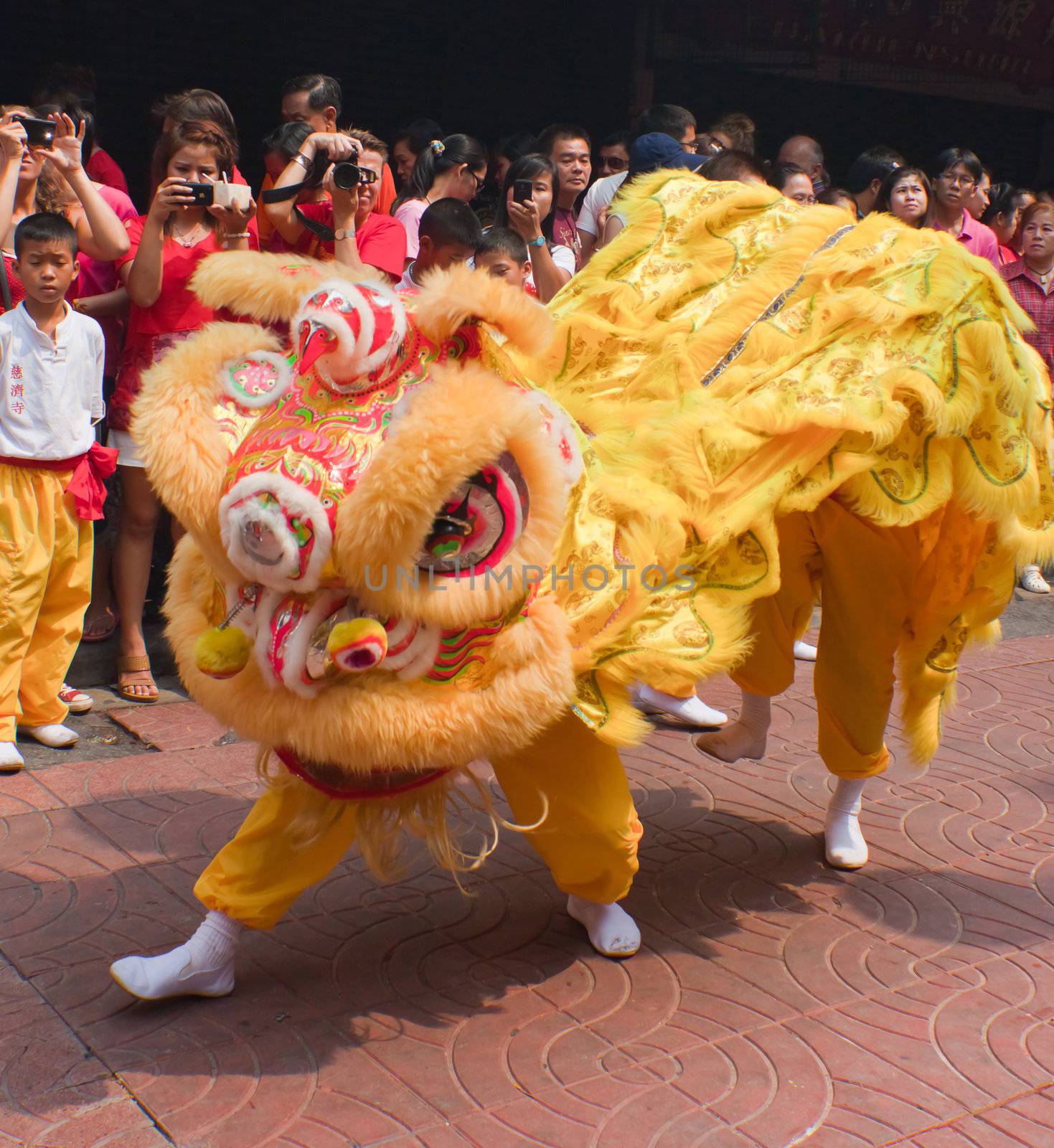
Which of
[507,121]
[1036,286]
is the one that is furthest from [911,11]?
[1036,286]

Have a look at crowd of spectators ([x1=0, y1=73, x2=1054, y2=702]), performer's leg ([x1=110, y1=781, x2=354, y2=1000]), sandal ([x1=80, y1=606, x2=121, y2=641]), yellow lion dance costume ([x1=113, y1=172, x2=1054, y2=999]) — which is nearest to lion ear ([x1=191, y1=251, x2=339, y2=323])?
yellow lion dance costume ([x1=113, y1=172, x2=1054, y2=999])

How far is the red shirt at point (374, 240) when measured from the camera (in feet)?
14.1

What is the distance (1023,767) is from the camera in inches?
167

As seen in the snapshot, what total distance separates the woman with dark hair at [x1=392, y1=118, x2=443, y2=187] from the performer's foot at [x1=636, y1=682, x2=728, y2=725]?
3332mm

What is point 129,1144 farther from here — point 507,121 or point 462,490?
point 507,121

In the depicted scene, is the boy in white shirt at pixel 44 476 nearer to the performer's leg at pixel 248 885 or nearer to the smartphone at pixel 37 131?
the smartphone at pixel 37 131

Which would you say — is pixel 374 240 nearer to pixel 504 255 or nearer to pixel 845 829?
pixel 504 255

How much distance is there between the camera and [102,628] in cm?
470

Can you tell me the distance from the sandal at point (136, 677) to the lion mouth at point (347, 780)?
2231 mm

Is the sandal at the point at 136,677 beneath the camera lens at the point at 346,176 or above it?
beneath

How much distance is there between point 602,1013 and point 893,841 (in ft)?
4.25

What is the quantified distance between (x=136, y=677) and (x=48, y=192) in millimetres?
1690

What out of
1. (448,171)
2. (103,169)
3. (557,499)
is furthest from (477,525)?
(103,169)

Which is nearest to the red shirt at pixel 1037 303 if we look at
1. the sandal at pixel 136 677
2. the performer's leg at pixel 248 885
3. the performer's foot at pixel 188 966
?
the sandal at pixel 136 677
